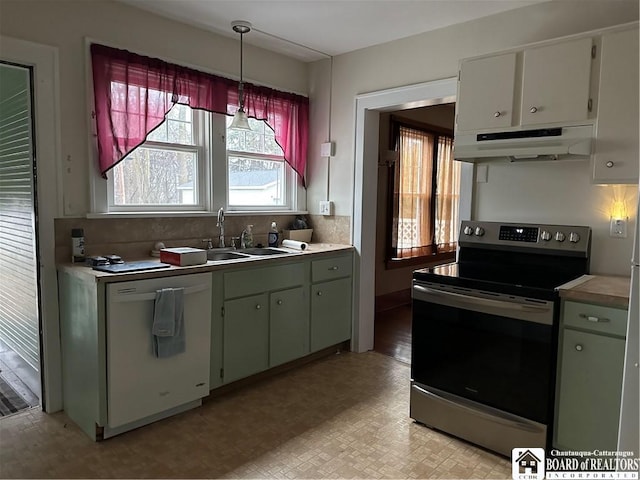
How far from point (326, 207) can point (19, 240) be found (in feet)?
7.20

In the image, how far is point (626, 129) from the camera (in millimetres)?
2199

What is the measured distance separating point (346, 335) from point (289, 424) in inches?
48.6

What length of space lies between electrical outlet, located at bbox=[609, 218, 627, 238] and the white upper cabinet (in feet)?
1.96

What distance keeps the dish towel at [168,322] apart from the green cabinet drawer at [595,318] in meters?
1.93

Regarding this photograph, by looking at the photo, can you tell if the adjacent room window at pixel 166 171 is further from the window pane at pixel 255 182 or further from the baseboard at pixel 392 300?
the baseboard at pixel 392 300

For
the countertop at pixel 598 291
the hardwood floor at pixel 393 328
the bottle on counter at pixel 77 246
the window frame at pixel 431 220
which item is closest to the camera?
the countertop at pixel 598 291

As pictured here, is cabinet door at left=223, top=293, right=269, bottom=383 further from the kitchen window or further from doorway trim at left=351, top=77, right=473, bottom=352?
doorway trim at left=351, top=77, right=473, bottom=352

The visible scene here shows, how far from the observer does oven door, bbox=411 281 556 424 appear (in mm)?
2158

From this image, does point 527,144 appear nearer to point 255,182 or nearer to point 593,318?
point 593,318

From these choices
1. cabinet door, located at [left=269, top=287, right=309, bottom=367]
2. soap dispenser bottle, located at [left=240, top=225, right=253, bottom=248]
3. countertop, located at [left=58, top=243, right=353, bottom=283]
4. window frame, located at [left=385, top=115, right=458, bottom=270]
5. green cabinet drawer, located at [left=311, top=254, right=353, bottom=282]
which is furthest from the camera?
window frame, located at [left=385, top=115, right=458, bottom=270]

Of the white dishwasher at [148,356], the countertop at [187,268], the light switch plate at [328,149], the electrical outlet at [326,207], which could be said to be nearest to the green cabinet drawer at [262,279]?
the countertop at [187,268]

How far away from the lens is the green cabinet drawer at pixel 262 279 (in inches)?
111

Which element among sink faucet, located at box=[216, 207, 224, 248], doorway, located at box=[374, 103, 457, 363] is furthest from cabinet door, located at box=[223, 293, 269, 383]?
doorway, located at box=[374, 103, 457, 363]

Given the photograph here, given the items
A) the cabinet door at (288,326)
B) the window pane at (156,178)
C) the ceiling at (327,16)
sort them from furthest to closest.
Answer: the cabinet door at (288,326) → the window pane at (156,178) → the ceiling at (327,16)
